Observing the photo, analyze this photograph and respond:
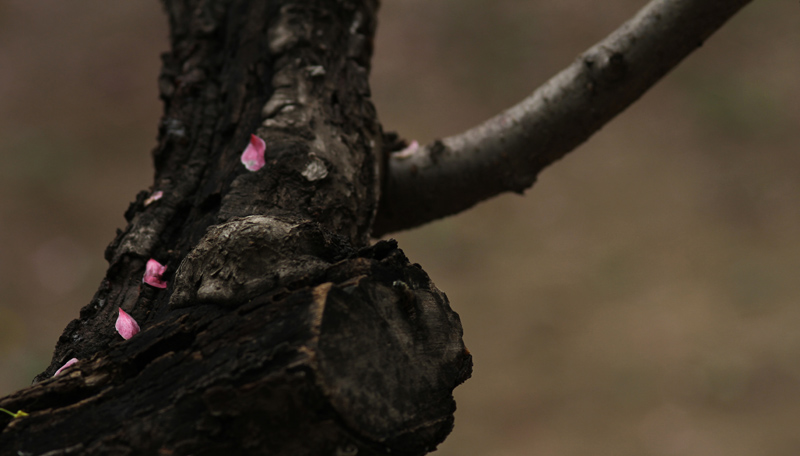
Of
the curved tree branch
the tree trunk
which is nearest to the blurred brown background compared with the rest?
the curved tree branch

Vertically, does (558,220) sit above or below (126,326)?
above

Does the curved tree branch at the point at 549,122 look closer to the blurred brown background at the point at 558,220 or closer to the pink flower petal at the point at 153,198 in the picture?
the pink flower petal at the point at 153,198

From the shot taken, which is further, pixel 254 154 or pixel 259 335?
pixel 254 154

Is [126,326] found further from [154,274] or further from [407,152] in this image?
[407,152]

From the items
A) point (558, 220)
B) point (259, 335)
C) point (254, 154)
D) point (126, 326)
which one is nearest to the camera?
point (259, 335)

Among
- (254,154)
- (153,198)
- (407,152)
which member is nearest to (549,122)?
(407,152)

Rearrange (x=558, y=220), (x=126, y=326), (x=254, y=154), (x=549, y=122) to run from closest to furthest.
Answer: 1. (x=126, y=326)
2. (x=254, y=154)
3. (x=549, y=122)
4. (x=558, y=220)

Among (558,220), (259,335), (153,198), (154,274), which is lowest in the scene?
(259,335)
